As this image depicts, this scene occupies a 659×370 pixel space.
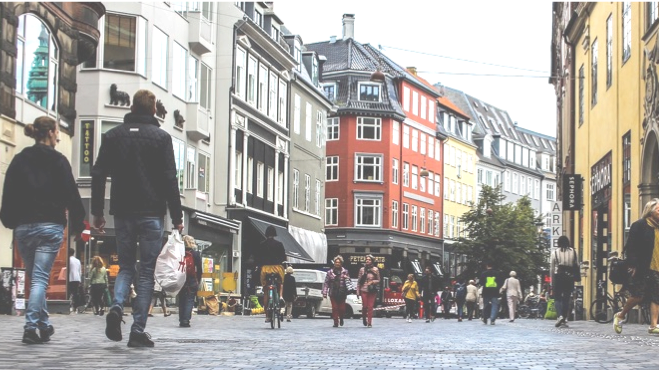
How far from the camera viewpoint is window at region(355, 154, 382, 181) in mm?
85625

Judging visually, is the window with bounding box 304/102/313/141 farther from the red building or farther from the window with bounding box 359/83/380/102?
the window with bounding box 359/83/380/102

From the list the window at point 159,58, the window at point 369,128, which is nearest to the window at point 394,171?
the window at point 369,128

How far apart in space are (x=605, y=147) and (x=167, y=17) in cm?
1556

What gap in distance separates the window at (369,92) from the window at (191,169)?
1658 inches

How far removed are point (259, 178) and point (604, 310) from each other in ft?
84.2

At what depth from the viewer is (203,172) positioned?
46688mm

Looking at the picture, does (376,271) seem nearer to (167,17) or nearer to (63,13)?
(63,13)

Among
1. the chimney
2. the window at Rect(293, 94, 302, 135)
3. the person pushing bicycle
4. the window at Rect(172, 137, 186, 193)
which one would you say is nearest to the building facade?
the person pushing bicycle

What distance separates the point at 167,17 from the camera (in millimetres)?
41375

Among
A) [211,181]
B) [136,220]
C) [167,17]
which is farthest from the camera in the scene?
[211,181]

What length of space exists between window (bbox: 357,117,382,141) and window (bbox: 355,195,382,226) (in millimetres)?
4388

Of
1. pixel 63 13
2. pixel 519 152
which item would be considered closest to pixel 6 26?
pixel 63 13

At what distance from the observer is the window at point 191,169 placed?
4416cm

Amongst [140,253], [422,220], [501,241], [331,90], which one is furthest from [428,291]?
[422,220]
